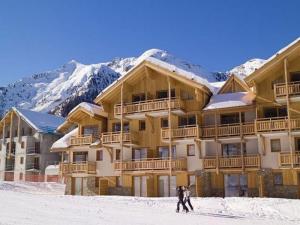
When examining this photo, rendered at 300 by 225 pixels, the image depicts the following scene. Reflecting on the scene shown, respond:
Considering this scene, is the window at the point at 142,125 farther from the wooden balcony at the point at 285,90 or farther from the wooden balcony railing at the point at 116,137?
the wooden balcony at the point at 285,90

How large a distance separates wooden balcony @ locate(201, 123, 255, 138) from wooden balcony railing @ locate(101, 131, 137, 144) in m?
6.80

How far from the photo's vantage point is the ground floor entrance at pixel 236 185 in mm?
39341

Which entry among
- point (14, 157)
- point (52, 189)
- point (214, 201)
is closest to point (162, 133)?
point (214, 201)

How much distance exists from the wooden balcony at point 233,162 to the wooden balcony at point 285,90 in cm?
517

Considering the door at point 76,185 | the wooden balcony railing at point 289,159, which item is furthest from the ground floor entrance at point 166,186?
the wooden balcony railing at point 289,159

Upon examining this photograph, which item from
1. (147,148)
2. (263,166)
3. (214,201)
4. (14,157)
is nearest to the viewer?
(214,201)

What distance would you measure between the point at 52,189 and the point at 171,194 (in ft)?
58.5

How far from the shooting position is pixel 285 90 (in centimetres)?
3725

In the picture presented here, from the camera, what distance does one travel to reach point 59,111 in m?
163

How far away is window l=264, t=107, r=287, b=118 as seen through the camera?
39062 millimetres

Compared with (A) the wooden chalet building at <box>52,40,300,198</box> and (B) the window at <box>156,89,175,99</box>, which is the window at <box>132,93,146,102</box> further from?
(B) the window at <box>156,89,175,99</box>

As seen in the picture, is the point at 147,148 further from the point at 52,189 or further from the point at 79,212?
the point at 79,212

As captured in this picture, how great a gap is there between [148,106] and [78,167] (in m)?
9.89

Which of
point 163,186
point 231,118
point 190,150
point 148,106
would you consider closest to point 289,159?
point 231,118
